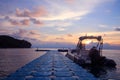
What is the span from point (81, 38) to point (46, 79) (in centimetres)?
3755

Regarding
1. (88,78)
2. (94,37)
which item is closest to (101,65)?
(94,37)

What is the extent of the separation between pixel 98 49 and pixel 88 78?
32746 mm

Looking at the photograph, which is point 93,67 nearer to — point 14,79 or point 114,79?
point 114,79

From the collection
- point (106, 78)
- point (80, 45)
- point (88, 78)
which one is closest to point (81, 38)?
point (80, 45)

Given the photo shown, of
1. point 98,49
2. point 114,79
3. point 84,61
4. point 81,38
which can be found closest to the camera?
point 114,79

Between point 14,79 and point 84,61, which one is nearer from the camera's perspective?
point 14,79

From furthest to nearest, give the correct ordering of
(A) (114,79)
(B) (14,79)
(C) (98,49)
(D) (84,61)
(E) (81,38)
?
(E) (81,38)
(C) (98,49)
(D) (84,61)
(A) (114,79)
(B) (14,79)

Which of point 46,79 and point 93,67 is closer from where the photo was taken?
point 46,79

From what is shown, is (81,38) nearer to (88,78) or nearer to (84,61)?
(84,61)

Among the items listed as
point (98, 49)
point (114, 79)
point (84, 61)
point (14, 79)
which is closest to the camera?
point (14, 79)

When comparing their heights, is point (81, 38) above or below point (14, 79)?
above

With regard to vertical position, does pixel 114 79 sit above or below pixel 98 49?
below

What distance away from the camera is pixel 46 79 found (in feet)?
47.4

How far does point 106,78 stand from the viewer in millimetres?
33500
